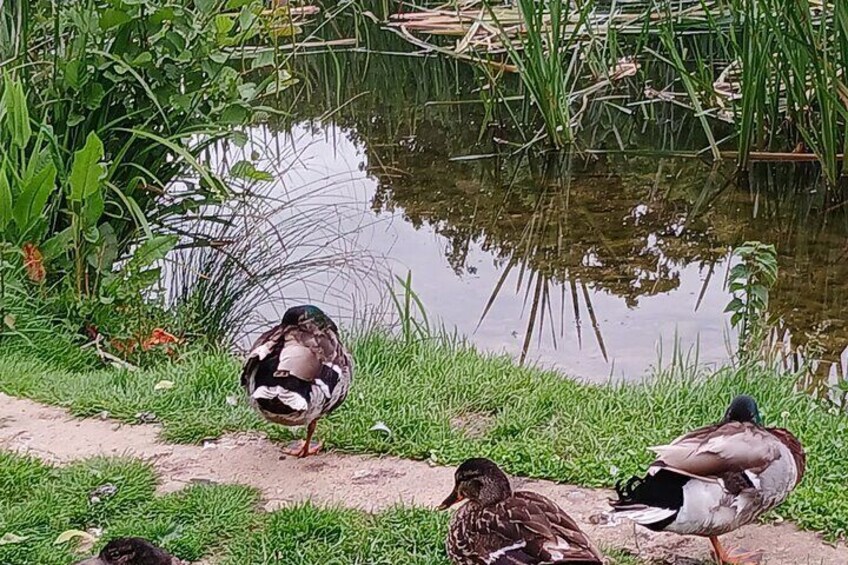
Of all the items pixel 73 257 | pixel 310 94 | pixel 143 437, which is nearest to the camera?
pixel 143 437

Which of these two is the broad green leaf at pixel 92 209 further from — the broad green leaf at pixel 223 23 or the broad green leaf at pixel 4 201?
the broad green leaf at pixel 223 23

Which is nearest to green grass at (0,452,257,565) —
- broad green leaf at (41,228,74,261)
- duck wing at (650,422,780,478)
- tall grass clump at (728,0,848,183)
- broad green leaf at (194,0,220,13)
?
duck wing at (650,422,780,478)

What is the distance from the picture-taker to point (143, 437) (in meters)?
4.59

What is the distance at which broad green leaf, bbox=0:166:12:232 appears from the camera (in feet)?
18.8

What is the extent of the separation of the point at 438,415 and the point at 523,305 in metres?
2.30

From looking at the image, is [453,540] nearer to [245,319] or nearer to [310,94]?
[245,319]

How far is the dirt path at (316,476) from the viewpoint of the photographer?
3701 millimetres

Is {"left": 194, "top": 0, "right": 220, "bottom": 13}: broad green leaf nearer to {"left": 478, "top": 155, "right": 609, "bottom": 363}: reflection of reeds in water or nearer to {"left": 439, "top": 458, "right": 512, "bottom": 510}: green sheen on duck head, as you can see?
{"left": 478, "top": 155, "right": 609, "bottom": 363}: reflection of reeds in water

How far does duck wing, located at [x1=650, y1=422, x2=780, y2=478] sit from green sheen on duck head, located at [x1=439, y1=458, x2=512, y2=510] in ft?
1.56

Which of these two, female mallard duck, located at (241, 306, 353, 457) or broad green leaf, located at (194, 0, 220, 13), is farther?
broad green leaf, located at (194, 0, 220, 13)

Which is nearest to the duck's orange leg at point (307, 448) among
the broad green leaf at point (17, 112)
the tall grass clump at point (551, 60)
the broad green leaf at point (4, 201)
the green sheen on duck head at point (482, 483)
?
the green sheen on duck head at point (482, 483)

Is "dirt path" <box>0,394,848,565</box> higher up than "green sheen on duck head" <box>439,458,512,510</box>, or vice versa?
"green sheen on duck head" <box>439,458,512,510</box>

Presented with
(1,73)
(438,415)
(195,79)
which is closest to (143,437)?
(438,415)

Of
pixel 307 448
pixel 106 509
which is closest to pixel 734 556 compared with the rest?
pixel 307 448
